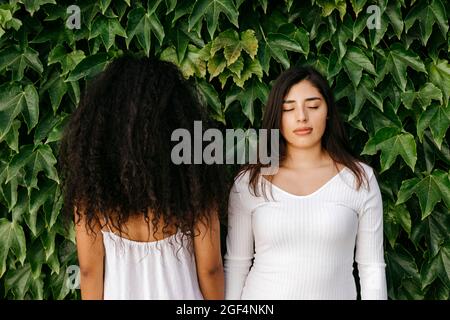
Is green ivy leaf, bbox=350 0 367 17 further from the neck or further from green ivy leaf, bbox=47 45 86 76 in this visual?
green ivy leaf, bbox=47 45 86 76

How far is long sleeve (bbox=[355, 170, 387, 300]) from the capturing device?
1.63 metres

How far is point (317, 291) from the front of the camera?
1.60 metres

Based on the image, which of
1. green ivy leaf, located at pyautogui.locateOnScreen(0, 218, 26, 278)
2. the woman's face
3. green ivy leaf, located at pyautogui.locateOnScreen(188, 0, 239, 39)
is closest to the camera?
the woman's face

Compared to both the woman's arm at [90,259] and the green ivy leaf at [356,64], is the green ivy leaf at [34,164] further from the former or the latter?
the green ivy leaf at [356,64]

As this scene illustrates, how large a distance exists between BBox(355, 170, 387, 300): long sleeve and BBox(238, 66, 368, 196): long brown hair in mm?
53

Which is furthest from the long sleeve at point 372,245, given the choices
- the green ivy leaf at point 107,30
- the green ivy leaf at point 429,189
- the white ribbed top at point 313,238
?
the green ivy leaf at point 107,30

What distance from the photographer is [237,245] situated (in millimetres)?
1706

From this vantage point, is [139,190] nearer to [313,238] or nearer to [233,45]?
[313,238]

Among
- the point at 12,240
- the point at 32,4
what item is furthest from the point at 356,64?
the point at 12,240

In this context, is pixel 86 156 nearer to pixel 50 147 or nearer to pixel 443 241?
pixel 50 147

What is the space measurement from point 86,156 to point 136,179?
13cm

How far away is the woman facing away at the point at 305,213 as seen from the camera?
5.24ft

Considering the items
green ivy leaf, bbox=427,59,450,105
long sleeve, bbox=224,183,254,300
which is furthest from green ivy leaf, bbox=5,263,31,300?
green ivy leaf, bbox=427,59,450,105

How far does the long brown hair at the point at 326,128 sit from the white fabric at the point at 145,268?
276 mm
